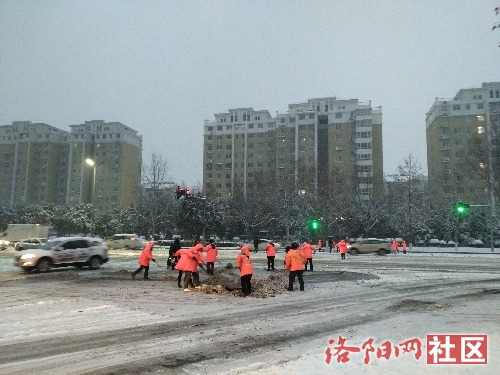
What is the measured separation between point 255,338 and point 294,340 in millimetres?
708

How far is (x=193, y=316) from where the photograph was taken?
945cm

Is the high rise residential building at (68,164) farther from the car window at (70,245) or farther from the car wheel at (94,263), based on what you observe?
the car window at (70,245)

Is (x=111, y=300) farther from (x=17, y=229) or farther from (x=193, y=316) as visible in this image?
(x=17, y=229)

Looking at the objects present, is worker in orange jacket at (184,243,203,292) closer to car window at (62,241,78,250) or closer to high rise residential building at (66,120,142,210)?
car window at (62,241,78,250)

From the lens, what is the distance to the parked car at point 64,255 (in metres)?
19.2

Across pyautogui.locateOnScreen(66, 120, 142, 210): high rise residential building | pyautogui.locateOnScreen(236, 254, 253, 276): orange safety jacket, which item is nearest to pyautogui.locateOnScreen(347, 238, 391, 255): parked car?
pyautogui.locateOnScreen(236, 254, 253, 276): orange safety jacket

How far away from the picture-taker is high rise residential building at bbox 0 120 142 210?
105 meters

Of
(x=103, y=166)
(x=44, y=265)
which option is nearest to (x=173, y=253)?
(x=44, y=265)

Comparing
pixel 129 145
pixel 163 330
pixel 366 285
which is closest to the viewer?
pixel 163 330

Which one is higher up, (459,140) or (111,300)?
(459,140)

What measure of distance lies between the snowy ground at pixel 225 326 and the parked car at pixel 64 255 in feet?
14.1

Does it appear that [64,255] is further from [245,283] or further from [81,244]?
[245,283]

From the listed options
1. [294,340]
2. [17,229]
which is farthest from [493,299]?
[17,229]

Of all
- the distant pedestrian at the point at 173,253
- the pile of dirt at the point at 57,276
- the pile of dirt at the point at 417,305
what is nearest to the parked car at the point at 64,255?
the pile of dirt at the point at 57,276
